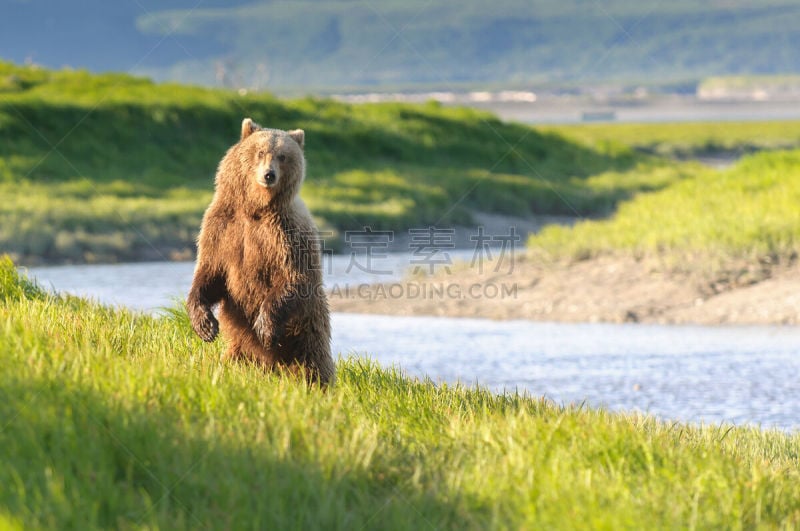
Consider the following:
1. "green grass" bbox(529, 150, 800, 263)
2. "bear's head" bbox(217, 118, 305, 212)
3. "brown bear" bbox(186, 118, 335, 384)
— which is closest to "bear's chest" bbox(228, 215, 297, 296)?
"brown bear" bbox(186, 118, 335, 384)

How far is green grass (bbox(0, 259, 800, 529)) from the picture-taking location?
14.8ft

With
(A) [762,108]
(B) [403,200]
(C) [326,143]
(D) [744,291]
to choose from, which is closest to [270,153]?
(D) [744,291]

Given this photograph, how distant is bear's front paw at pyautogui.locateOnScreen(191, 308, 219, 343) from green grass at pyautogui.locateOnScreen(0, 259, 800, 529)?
0.25 m

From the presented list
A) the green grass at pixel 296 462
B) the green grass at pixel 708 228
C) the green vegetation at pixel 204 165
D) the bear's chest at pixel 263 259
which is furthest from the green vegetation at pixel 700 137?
the green grass at pixel 296 462

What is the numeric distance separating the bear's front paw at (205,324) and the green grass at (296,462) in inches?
10.0

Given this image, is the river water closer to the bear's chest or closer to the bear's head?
the bear's chest

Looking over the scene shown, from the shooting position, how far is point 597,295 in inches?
616

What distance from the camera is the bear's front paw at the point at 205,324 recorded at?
6.39 m

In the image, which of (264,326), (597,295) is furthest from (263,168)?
(597,295)

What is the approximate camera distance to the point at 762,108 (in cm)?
15250

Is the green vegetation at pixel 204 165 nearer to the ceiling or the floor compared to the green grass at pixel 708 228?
nearer to the ceiling

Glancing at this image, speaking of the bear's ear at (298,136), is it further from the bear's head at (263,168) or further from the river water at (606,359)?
the river water at (606,359)

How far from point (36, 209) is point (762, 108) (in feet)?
470

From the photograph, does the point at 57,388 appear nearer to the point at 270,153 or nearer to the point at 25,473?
the point at 25,473
